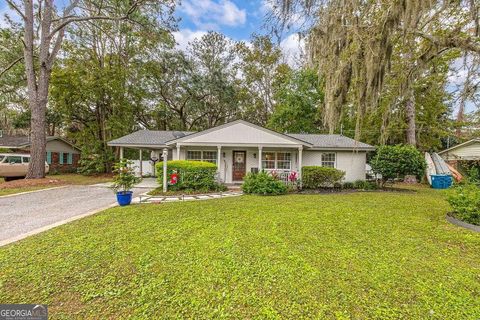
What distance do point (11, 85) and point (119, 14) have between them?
43.3 feet

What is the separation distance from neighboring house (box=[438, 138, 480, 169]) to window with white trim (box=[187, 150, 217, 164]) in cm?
1626

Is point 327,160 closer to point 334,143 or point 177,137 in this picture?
point 334,143

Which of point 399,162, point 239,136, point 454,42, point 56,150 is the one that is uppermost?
point 454,42

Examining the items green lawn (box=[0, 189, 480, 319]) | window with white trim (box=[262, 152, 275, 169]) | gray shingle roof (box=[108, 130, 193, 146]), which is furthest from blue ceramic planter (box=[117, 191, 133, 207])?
window with white trim (box=[262, 152, 275, 169])

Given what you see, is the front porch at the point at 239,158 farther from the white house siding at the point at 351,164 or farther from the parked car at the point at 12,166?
the parked car at the point at 12,166

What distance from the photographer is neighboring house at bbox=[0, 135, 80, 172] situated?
18.4 metres

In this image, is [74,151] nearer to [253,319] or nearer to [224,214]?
[224,214]

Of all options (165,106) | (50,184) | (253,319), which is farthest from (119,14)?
(253,319)

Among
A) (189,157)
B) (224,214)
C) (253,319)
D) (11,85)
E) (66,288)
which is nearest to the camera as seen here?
(253,319)

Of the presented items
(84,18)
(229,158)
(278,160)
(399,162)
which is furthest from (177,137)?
(399,162)

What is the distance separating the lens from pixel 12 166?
13.2 metres

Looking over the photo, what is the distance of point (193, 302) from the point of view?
2436 mm

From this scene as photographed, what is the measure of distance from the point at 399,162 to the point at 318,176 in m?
3.86

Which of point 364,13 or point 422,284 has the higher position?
point 364,13
